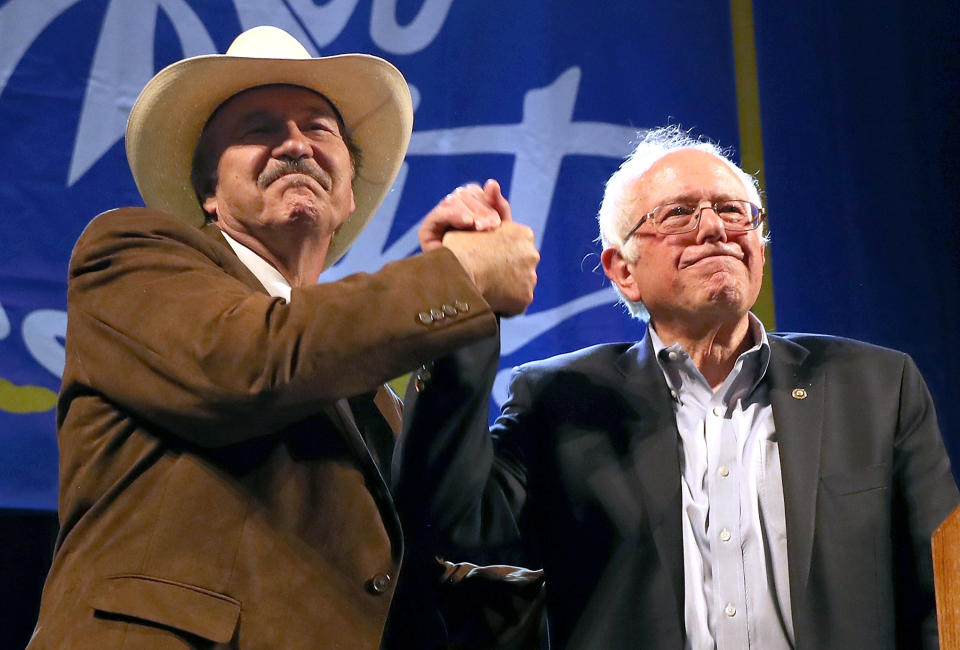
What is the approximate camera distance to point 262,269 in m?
2.10

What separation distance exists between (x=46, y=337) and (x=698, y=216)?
1.62 m

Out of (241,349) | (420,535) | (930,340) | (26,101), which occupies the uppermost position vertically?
(26,101)

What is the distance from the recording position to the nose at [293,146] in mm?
2133

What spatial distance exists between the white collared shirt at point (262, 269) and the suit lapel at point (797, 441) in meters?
0.97

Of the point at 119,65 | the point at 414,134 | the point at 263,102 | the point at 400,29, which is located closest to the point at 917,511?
the point at 263,102

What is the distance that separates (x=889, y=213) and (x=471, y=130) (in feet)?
4.45

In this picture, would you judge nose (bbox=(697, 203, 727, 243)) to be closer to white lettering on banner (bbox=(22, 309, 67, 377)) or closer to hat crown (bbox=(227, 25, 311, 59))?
hat crown (bbox=(227, 25, 311, 59))

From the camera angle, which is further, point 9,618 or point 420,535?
point 9,618

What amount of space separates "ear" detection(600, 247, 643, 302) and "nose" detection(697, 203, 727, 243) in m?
0.18

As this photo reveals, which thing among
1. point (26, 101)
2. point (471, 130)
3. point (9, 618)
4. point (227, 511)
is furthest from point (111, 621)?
point (471, 130)

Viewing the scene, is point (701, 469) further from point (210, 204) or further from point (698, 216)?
point (210, 204)

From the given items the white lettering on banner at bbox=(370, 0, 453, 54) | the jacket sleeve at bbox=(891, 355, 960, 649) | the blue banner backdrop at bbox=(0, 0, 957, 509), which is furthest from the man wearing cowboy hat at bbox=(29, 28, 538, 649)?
the white lettering on banner at bbox=(370, 0, 453, 54)

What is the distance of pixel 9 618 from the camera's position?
104 inches

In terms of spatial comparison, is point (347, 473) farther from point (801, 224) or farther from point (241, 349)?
point (801, 224)
